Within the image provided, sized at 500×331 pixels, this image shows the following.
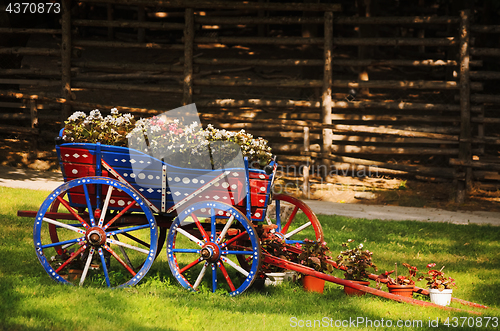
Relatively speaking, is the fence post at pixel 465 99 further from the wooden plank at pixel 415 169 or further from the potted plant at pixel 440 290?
the potted plant at pixel 440 290

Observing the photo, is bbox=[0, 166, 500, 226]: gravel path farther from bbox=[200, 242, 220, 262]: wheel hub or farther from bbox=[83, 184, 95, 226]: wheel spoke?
bbox=[83, 184, 95, 226]: wheel spoke

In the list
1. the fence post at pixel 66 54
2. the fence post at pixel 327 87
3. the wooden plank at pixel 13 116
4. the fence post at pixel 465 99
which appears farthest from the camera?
the wooden plank at pixel 13 116

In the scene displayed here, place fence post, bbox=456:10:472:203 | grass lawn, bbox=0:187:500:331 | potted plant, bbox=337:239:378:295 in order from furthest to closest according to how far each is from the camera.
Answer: fence post, bbox=456:10:472:203 → potted plant, bbox=337:239:378:295 → grass lawn, bbox=0:187:500:331

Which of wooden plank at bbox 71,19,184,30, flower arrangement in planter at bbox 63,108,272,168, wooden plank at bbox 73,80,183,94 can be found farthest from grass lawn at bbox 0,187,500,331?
wooden plank at bbox 71,19,184,30

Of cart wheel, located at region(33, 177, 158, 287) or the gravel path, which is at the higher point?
cart wheel, located at region(33, 177, 158, 287)

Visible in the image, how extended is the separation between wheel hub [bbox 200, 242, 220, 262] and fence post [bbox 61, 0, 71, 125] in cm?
825

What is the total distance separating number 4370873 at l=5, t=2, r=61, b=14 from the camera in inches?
446

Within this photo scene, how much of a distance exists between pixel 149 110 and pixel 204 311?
26.6ft

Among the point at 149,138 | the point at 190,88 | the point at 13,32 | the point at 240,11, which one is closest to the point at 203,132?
the point at 149,138

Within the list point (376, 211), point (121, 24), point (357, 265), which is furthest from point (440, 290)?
point (121, 24)

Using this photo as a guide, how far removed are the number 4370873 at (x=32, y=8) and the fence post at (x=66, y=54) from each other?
0.48 m

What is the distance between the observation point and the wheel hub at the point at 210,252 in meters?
4.02

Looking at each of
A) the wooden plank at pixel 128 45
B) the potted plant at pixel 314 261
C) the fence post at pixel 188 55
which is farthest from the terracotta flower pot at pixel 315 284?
the wooden plank at pixel 128 45

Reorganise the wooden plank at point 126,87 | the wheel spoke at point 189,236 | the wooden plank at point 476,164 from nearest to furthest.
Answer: the wheel spoke at point 189,236 → the wooden plank at point 476,164 → the wooden plank at point 126,87
